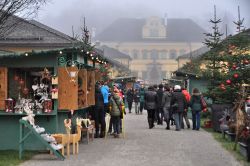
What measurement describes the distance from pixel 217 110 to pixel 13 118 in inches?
387

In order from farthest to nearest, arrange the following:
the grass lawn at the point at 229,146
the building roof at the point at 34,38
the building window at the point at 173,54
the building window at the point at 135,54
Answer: the building window at the point at 173,54 → the building window at the point at 135,54 → the building roof at the point at 34,38 → the grass lawn at the point at 229,146

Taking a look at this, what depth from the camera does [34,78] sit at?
18.3 m

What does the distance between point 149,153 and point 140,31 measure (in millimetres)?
142779

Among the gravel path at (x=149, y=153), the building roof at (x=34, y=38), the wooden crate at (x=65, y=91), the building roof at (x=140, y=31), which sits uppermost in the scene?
the building roof at (x=140, y=31)

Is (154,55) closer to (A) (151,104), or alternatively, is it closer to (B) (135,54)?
(B) (135,54)

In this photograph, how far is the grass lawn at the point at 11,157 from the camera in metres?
13.6

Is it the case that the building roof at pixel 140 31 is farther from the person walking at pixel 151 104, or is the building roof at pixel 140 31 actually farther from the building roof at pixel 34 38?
the person walking at pixel 151 104

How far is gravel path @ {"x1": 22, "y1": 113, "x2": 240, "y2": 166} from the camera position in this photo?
45.5ft

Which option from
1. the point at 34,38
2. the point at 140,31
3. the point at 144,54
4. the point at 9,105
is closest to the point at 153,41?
the point at 144,54

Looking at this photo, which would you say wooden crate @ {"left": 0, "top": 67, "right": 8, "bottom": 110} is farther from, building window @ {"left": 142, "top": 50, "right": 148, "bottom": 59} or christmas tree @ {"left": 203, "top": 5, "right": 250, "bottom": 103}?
building window @ {"left": 142, "top": 50, "right": 148, "bottom": 59}

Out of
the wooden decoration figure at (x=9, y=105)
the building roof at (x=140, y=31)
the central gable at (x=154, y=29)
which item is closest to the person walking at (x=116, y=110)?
the wooden decoration figure at (x=9, y=105)

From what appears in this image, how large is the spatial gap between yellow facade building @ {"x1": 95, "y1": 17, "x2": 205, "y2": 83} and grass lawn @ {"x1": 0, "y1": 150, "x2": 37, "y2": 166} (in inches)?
4909

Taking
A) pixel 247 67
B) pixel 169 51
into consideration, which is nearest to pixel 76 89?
pixel 247 67

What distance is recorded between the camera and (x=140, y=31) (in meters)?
158
